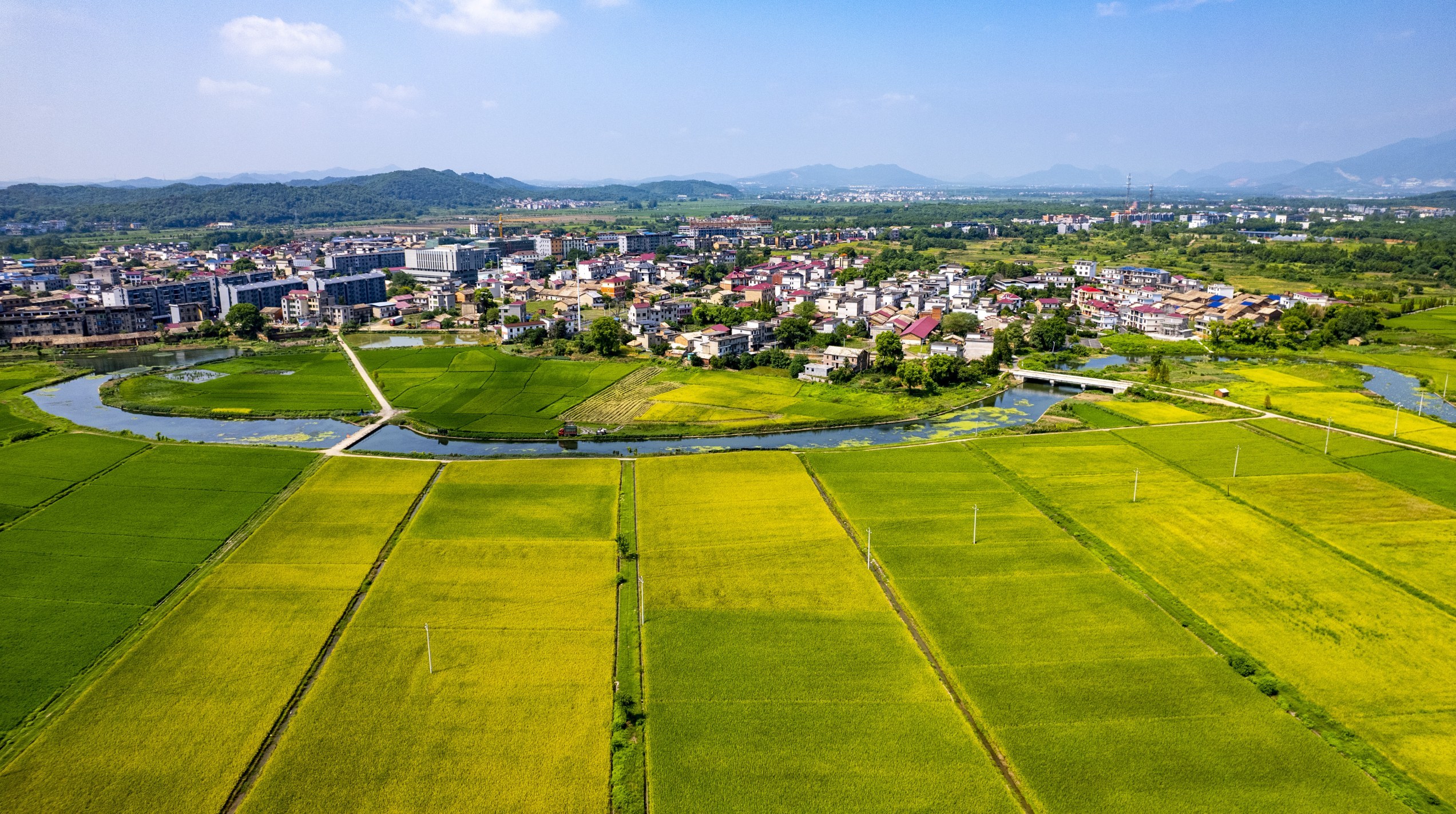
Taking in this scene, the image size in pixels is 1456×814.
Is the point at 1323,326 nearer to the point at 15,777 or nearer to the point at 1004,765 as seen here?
the point at 1004,765

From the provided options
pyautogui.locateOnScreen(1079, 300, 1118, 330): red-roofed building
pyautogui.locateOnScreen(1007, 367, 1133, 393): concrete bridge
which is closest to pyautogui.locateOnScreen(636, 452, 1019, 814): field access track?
pyautogui.locateOnScreen(1007, 367, 1133, 393): concrete bridge

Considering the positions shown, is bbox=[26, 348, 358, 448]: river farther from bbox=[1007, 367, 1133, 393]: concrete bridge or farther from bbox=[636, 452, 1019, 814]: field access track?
bbox=[1007, 367, 1133, 393]: concrete bridge

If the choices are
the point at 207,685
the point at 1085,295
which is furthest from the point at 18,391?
the point at 1085,295

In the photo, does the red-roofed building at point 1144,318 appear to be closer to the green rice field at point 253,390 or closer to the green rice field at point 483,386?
the green rice field at point 483,386

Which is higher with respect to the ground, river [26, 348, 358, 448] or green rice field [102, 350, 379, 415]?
green rice field [102, 350, 379, 415]

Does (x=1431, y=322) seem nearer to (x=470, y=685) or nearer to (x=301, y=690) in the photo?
(x=470, y=685)

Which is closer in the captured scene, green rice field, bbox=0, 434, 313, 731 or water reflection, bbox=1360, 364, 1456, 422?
green rice field, bbox=0, 434, 313, 731
